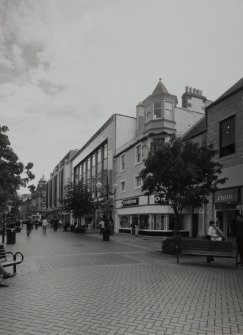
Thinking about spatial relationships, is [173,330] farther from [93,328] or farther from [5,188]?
[5,188]

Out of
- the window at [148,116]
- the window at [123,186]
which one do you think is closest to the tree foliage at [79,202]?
the window at [123,186]

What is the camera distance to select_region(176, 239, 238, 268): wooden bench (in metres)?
13.1

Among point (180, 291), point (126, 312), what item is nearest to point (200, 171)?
point (180, 291)

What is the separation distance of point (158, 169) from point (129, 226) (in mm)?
22266

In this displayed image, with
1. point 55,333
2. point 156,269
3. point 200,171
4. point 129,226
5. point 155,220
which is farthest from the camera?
point 129,226

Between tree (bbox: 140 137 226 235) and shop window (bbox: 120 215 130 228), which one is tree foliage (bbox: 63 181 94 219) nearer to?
shop window (bbox: 120 215 130 228)

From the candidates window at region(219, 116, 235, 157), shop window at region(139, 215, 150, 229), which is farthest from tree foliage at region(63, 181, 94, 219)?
window at region(219, 116, 235, 157)

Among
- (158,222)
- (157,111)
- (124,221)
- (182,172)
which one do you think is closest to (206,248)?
(182,172)

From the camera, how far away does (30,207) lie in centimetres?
16425

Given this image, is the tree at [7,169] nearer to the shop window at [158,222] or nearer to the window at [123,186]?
the shop window at [158,222]

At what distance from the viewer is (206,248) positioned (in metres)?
13.5

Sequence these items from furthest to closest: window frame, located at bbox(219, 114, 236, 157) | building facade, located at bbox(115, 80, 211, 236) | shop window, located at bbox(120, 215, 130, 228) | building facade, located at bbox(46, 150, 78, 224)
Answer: building facade, located at bbox(46, 150, 78, 224) → shop window, located at bbox(120, 215, 130, 228) → building facade, located at bbox(115, 80, 211, 236) → window frame, located at bbox(219, 114, 236, 157)

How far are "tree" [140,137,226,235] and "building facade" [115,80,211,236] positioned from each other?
477 inches

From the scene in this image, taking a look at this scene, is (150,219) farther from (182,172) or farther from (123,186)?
(182,172)
